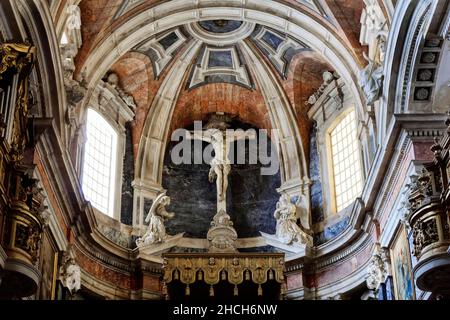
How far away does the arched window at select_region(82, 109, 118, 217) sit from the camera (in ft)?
62.5

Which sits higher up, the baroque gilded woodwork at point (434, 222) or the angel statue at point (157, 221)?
the angel statue at point (157, 221)

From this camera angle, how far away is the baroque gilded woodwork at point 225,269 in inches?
632

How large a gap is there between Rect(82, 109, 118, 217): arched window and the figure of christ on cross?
2.04 m

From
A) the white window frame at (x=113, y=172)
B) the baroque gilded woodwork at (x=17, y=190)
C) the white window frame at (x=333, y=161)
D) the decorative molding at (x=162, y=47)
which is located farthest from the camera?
the decorative molding at (x=162, y=47)

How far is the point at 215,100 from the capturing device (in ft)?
70.4

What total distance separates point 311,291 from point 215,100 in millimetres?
5269

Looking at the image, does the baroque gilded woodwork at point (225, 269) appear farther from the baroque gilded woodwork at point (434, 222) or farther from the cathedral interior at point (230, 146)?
the baroque gilded woodwork at point (434, 222)

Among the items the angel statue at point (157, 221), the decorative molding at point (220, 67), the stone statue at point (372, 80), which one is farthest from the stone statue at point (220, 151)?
the stone statue at point (372, 80)

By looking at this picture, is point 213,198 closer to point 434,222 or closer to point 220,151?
point 220,151

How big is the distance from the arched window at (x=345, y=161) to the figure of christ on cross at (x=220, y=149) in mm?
2170

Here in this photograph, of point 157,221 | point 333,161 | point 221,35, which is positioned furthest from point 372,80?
point 157,221

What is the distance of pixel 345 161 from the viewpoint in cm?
1958

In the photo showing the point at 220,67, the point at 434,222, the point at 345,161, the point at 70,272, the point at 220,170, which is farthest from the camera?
the point at 220,67

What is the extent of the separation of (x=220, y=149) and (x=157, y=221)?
241 cm
